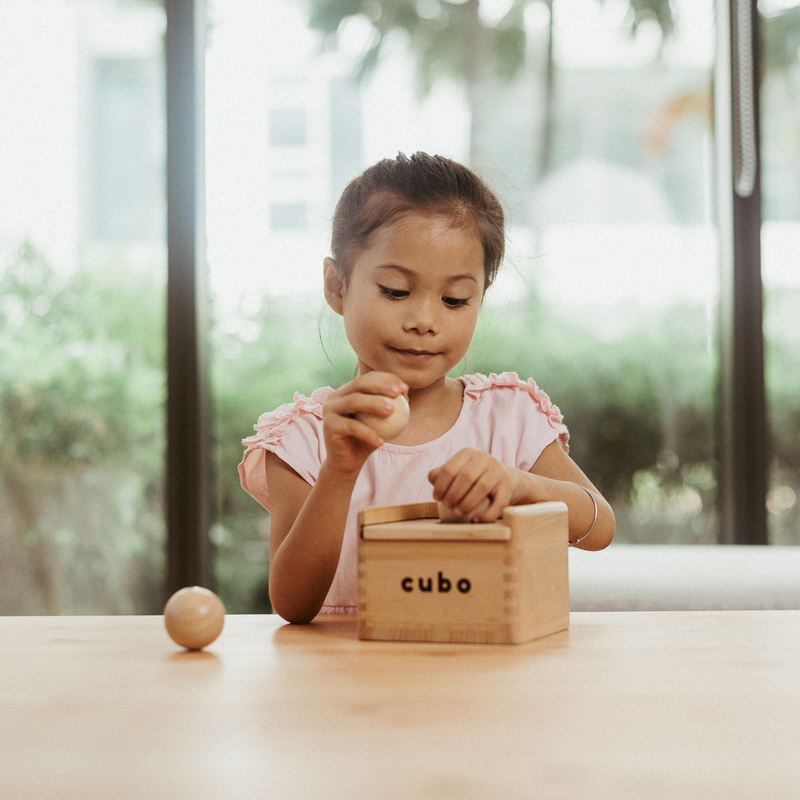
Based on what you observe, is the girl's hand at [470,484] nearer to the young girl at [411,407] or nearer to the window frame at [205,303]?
the young girl at [411,407]

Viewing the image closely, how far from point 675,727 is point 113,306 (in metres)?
2.31

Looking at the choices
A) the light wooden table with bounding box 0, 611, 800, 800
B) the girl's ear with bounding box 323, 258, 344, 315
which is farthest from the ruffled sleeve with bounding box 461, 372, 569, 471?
the light wooden table with bounding box 0, 611, 800, 800

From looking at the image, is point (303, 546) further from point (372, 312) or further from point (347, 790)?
point (347, 790)

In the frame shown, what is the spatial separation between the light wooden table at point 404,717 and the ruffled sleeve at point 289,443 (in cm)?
40

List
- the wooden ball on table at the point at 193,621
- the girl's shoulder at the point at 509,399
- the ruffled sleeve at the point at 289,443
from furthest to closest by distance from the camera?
1. the girl's shoulder at the point at 509,399
2. the ruffled sleeve at the point at 289,443
3. the wooden ball on table at the point at 193,621

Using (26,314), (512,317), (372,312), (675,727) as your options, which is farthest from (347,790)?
(26,314)

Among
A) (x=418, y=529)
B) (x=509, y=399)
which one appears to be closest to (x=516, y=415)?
(x=509, y=399)

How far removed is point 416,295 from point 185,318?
1571mm

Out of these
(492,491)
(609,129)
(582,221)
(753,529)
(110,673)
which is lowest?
(753,529)

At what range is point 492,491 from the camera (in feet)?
2.89

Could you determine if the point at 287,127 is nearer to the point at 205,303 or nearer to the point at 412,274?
the point at 205,303

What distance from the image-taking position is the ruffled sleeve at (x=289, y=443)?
124 cm

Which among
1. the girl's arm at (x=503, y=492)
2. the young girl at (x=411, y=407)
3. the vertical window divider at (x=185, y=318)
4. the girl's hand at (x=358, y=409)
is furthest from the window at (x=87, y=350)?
the girl's hand at (x=358, y=409)

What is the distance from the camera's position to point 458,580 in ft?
2.68
